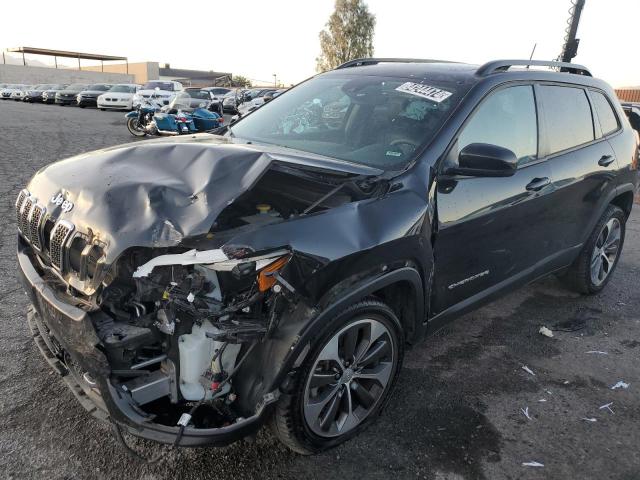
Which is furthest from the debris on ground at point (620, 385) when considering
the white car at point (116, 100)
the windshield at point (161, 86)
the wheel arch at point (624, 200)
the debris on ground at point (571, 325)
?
the white car at point (116, 100)

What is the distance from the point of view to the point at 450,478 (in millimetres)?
2412

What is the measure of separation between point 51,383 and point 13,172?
6.73 metres

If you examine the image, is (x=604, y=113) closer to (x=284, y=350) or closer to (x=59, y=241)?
(x=284, y=350)

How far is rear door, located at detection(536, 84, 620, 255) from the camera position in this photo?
3625 mm

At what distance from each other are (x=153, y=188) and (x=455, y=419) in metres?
2.04

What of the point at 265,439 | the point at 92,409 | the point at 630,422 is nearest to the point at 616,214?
the point at 630,422

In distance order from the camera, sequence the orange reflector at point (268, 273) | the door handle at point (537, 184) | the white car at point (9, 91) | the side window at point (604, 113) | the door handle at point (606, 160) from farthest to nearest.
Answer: the white car at point (9, 91)
the side window at point (604, 113)
the door handle at point (606, 160)
the door handle at point (537, 184)
the orange reflector at point (268, 273)

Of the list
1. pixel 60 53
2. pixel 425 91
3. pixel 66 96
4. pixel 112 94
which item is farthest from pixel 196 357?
pixel 60 53

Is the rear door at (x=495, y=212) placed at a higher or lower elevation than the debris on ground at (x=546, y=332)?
higher

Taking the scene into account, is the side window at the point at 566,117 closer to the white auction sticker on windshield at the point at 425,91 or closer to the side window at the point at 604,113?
the side window at the point at 604,113

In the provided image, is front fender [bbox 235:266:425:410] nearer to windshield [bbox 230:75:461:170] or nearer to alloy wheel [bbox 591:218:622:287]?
windshield [bbox 230:75:461:170]

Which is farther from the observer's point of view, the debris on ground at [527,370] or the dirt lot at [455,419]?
the debris on ground at [527,370]

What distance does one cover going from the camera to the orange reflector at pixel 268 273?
204 centimetres

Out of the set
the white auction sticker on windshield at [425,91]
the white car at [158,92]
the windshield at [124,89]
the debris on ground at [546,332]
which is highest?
the white auction sticker on windshield at [425,91]
